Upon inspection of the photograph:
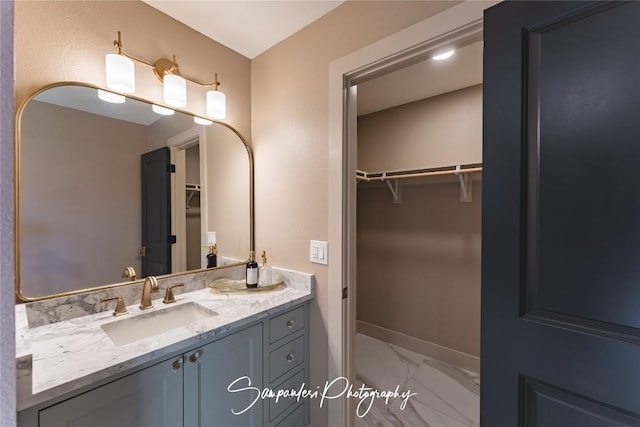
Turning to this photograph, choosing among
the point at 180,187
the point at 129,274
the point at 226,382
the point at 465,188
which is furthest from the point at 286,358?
the point at 465,188

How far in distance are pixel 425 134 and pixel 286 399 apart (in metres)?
2.26

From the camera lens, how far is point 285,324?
1410 mm

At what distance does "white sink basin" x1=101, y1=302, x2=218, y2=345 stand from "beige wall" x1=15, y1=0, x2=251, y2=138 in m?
1.00

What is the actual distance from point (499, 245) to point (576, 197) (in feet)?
0.81

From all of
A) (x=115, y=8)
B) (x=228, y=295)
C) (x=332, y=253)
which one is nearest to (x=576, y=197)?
(x=332, y=253)

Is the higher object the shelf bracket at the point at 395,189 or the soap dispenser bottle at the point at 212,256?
the shelf bracket at the point at 395,189

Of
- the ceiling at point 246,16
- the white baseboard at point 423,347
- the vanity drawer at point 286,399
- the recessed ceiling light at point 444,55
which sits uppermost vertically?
the ceiling at point 246,16

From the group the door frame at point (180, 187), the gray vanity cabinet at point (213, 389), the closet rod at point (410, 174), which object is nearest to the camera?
the gray vanity cabinet at point (213, 389)

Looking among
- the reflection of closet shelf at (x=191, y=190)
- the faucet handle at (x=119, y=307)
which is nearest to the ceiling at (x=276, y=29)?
the reflection of closet shelf at (x=191, y=190)

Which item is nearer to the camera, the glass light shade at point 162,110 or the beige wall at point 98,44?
the beige wall at point 98,44

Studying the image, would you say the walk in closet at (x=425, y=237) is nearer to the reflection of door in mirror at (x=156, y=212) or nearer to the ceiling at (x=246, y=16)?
the ceiling at (x=246, y=16)

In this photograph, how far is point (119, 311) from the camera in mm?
1201

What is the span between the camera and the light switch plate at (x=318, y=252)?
57.3 inches

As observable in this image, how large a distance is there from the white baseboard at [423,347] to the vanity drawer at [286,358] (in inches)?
56.4
